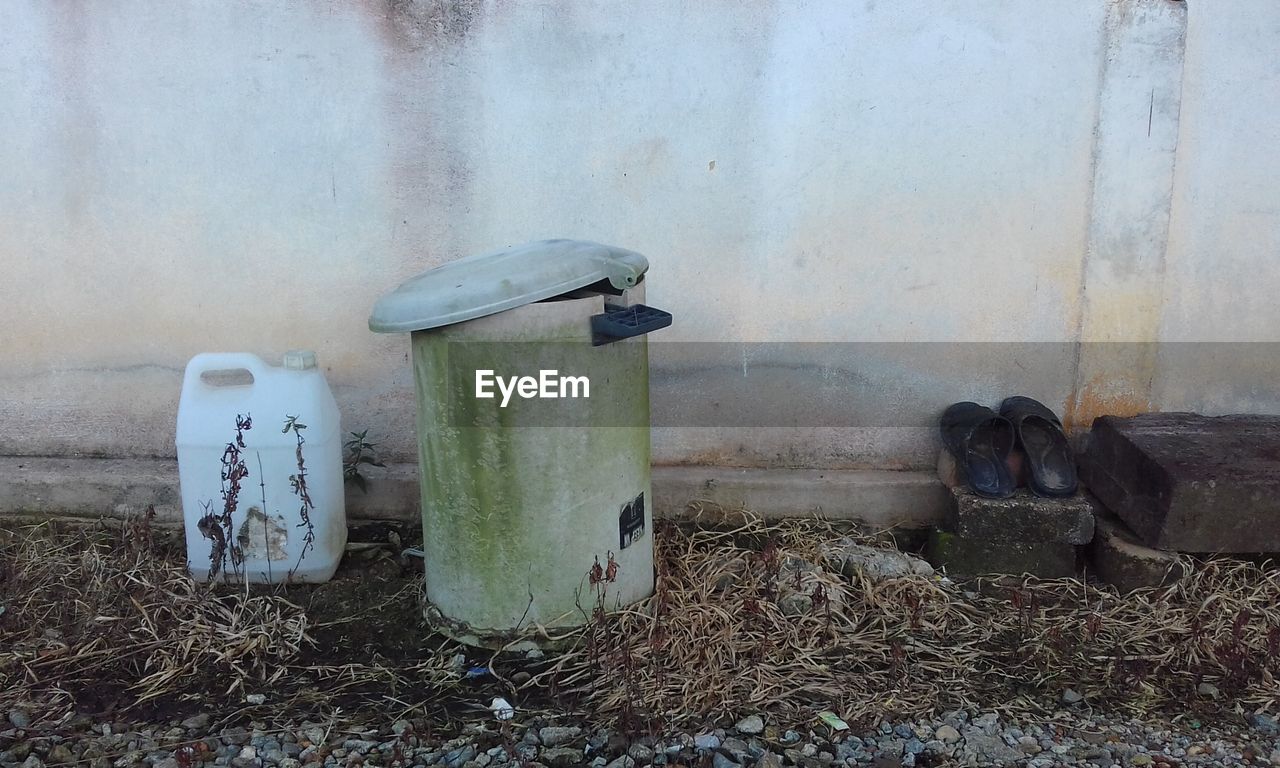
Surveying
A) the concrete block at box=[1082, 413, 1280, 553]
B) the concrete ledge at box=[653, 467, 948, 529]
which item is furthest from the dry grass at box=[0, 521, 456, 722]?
the concrete block at box=[1082, 413, 1280, 553]

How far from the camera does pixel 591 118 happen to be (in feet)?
11.4

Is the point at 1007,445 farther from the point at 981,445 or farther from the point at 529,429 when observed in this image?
the point at 529,429

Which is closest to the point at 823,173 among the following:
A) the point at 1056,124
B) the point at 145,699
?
the point at 1056,124

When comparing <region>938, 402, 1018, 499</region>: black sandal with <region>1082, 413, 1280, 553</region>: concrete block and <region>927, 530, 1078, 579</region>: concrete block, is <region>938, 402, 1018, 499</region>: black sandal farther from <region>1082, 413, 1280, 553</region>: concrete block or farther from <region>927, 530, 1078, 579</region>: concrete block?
<region>1082, 413, 1280, 553</region>: concrete block

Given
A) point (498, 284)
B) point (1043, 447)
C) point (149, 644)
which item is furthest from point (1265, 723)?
point (149, 644)

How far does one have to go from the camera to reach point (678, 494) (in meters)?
3.64

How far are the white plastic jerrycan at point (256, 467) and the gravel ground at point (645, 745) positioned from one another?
700 millimetres

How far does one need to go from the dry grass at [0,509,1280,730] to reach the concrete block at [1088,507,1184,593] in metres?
0.05

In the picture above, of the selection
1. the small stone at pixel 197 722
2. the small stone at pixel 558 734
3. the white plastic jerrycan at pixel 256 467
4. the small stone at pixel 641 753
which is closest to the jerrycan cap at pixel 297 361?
the white plastic jerrycan at pixel 256 467

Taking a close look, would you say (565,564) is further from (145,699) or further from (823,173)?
(823,173)

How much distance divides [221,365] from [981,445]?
2701 mm

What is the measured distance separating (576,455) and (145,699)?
140 cm

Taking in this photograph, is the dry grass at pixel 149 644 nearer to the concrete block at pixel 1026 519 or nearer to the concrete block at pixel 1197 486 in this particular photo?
the concrete block at pixel 1026 519

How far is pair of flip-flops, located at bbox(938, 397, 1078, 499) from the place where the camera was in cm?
334
